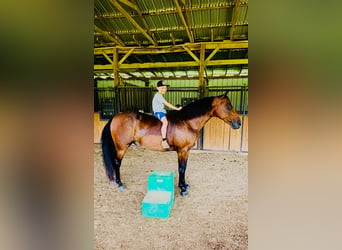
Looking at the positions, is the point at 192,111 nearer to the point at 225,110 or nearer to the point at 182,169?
the point at 225,110

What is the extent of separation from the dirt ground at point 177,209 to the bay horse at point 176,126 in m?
0.07

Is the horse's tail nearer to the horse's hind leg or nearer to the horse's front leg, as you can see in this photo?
the horse's hind leg

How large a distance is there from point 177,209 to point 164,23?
4.57 ft

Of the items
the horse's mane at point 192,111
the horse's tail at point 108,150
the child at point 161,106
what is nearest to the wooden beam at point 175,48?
the child at point 161,106

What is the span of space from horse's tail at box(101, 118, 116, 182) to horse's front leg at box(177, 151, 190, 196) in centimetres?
50

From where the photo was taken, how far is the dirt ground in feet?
2.96
